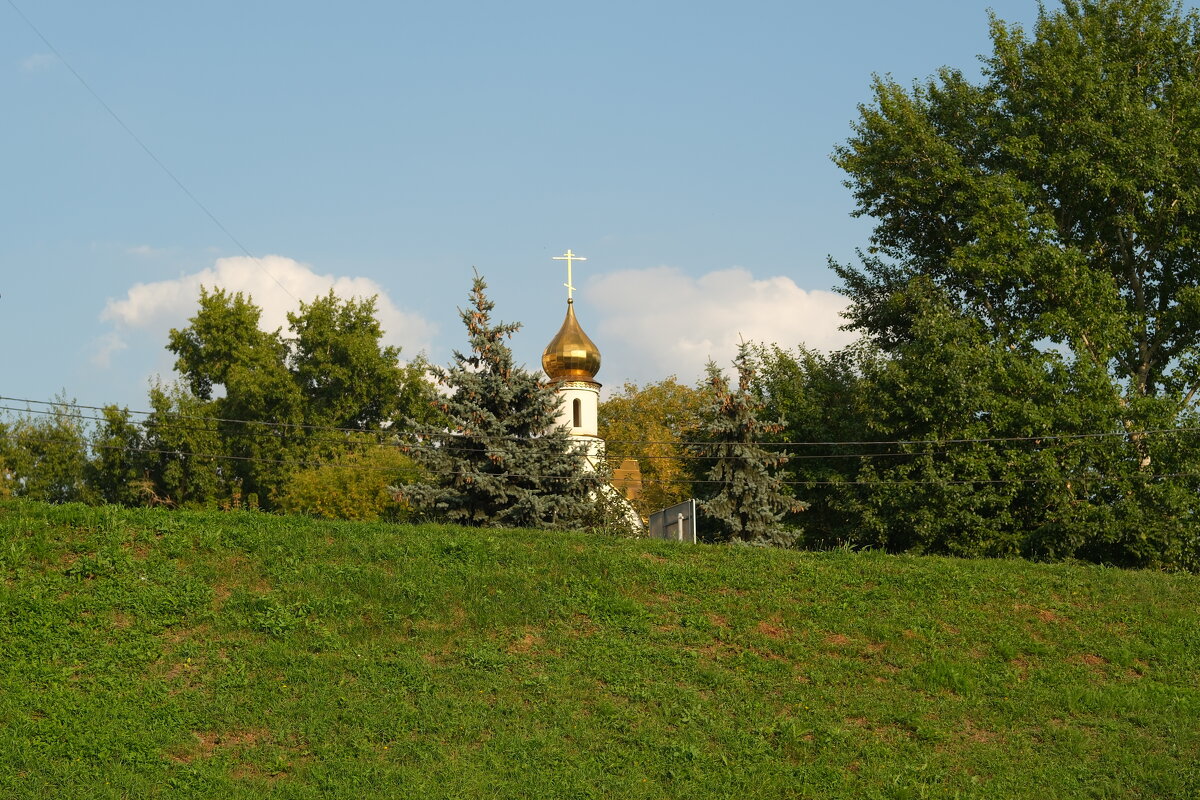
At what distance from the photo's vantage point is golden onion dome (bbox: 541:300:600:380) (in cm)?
3738

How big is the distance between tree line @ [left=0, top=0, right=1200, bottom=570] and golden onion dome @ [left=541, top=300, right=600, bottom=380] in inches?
261

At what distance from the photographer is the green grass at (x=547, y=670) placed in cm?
1225

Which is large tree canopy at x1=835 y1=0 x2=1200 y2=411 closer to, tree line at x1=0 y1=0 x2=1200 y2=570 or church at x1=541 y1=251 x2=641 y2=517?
tree line at x1=0 y1=0 x2=1200 y2=570

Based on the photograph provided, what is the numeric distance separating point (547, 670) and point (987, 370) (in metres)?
16.1

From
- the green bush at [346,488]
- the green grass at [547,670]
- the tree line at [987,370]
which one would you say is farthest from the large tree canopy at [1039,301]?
the green bush at [346,488]

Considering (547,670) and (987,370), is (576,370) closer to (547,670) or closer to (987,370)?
(987,370)

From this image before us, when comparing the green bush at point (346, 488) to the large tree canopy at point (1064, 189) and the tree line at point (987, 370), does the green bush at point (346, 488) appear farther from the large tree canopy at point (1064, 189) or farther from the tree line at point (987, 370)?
the large tree canopy at point (1064, 189)

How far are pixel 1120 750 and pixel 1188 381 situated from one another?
17.7 metres

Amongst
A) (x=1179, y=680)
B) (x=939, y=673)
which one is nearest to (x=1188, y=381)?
(x=1179, y=680)

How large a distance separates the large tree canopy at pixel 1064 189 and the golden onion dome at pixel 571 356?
9775 mm

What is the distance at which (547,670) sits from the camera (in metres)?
14.3

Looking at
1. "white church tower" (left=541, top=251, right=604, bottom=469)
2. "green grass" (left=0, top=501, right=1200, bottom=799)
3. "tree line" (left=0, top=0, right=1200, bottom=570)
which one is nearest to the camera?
"green grass" (left=0, top=501, right=1200, bottom=799)

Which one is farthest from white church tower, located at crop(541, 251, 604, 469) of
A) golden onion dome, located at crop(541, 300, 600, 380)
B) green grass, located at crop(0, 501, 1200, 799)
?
green grass, located at crop(0, 501, 1200, 799)

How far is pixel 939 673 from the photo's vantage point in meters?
14.9
